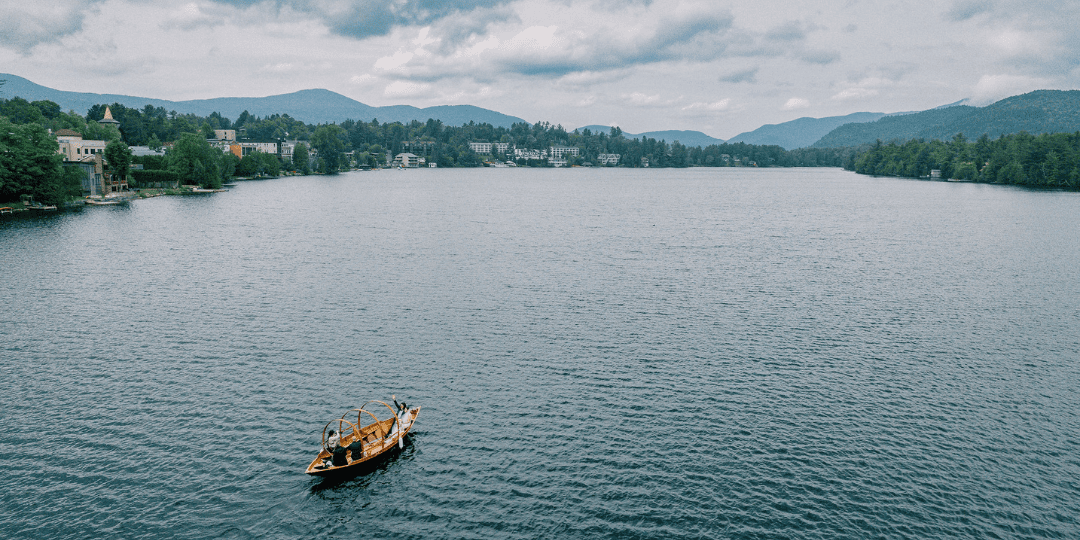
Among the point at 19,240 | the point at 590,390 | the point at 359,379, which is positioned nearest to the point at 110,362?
the point at 359,379

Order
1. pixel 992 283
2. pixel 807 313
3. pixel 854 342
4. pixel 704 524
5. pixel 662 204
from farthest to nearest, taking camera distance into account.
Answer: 1. pixel 662 204
2. pixel 992 283
3. pixel 807 313
4. pixel 854 342
5. pixel 704 524

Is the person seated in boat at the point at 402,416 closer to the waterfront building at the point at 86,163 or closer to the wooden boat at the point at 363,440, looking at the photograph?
the wooden boat at the point at 363,440

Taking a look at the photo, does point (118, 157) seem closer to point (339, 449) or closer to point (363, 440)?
point (363, 440)

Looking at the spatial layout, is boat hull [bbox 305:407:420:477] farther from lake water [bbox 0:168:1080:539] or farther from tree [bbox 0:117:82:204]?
tree [bbox 0:117:82:204]

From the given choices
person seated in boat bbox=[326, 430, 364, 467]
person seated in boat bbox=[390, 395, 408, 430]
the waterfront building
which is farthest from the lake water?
the waterfront building

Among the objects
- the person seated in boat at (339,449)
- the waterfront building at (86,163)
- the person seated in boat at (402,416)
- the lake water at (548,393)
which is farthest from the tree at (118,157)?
the person seated in boat at (339,449)

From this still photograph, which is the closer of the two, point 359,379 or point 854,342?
point 359,379

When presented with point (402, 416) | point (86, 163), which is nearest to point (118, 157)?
point (86, 163)

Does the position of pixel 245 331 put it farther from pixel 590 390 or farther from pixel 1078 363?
pixel 1078 363
